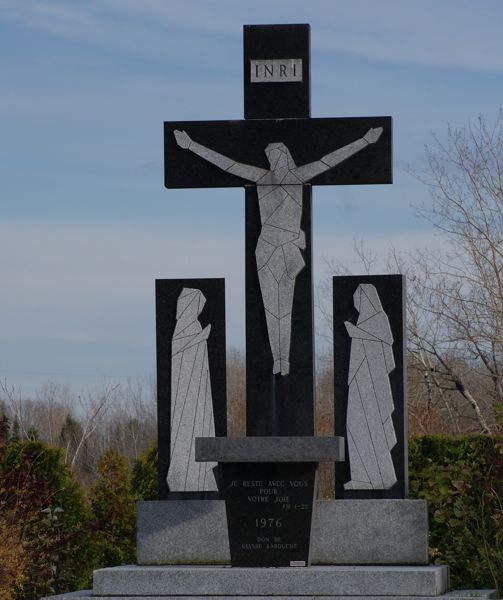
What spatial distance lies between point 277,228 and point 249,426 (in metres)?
1.61

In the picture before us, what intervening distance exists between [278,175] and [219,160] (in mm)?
519

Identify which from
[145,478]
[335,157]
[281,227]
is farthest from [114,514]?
[335,157]

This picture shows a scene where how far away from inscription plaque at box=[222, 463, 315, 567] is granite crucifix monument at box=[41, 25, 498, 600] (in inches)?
0.4

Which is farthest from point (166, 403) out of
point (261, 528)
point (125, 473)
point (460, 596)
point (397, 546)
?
point (125, 473)

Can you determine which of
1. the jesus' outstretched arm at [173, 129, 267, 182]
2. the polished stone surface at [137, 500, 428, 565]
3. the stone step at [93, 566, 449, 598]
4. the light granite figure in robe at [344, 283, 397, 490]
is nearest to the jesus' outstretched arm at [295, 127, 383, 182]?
the jesus' outstretched arm at [173, 129, 267, 182]

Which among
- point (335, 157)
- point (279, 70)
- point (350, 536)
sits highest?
point (279, 70)

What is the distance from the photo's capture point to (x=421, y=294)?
64.8 ft

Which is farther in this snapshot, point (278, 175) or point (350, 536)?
point (278, 175)

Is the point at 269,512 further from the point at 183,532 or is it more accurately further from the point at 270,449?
the point at 183,532

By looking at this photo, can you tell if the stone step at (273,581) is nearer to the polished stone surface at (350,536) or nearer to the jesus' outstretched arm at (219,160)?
the polished stone surface at (350,536)

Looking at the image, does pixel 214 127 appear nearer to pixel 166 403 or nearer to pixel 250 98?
pixel 250 98

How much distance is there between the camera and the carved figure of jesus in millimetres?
9562

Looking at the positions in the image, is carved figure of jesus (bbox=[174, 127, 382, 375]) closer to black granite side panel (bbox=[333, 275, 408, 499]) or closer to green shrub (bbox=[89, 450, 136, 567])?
black granite side panel (bbox=[333, 275, 408, 499])

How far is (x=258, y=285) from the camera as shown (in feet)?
31.7
